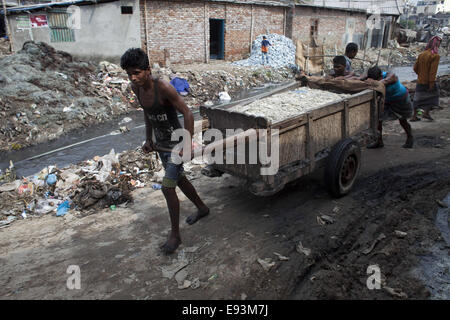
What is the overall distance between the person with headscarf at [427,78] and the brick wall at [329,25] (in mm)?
14674

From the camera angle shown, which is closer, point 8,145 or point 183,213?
point 183,213

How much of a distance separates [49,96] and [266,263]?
8.86 m

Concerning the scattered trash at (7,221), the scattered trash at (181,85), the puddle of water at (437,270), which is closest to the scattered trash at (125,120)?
the scattered trash at (181,85)

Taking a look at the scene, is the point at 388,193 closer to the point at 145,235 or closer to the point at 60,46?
the point at 145,235

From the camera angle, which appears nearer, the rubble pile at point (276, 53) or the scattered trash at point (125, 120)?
the scattered trash at point (125, 120)

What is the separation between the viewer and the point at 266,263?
2973 millimetres

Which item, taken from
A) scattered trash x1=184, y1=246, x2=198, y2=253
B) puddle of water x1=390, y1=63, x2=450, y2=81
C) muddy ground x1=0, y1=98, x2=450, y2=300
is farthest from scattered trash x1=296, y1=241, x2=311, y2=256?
puddle of water x1=390, y1=63, x2=450, y2=81

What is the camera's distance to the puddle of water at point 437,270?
2641 mm

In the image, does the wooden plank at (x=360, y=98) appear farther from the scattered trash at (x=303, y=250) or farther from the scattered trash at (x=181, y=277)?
the scattered trash at (x=181, y=277)

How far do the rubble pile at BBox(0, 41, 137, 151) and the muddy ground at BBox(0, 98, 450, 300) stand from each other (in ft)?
16.7

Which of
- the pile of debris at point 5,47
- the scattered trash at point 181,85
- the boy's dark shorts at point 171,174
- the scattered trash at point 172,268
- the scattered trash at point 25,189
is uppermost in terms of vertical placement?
the pile of debris at point 5,47

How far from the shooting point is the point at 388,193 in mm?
4250
